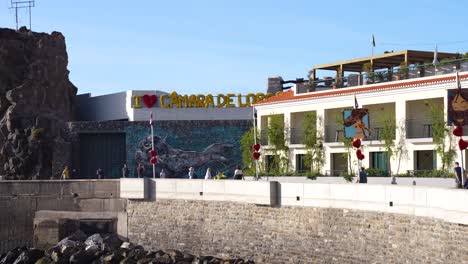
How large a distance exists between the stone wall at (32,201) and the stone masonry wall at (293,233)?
368 cm

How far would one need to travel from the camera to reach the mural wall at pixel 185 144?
224 feet

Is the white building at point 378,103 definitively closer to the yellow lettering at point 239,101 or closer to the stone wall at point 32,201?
the yellow lettering at point 239,101

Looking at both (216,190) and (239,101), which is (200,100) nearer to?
(239,101)

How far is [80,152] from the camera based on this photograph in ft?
230

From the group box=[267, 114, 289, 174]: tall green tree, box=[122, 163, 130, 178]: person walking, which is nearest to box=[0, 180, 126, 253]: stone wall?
box=[122, 163, 130, 178]: person walking

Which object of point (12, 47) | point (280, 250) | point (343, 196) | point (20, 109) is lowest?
point (280, 250)

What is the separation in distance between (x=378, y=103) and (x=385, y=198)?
73.7 ft

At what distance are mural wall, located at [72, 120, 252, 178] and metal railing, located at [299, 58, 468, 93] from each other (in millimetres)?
9727

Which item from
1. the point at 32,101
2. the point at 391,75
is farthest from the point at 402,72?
the point at 32,101

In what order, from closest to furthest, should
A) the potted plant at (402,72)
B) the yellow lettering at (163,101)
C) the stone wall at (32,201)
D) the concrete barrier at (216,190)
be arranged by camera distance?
1. the concrete barrier at (216,190)
2. the stone wall at (32,201)
3. the potted plant at (402,72)
4. the yellow lettering at (163,101)

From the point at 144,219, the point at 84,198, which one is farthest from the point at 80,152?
the point at 144,219

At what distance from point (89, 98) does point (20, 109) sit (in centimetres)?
848

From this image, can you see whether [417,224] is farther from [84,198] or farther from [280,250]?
[84,198]

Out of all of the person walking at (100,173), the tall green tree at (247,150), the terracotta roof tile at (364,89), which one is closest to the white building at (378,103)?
the terracotta roof tile at (364,89)
